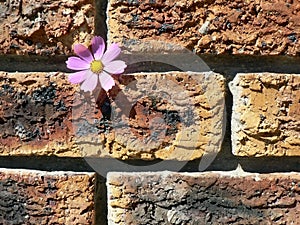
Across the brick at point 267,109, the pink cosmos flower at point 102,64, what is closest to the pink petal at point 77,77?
the pink cosmos flower at point 102,64

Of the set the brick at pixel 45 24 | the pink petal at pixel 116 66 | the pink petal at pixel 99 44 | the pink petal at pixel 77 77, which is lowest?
the pink petal at pixel 77 77

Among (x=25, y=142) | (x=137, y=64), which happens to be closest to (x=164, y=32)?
(x=137, y=64)

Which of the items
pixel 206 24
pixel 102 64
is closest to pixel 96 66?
pixel 102 64

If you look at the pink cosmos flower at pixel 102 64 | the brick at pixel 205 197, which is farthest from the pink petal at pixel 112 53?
the brick at pixel 205 197

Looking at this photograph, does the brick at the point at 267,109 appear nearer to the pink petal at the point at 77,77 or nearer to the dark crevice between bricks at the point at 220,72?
the dark crevice between bricks at the point at 220,72

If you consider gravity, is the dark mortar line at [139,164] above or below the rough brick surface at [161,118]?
below

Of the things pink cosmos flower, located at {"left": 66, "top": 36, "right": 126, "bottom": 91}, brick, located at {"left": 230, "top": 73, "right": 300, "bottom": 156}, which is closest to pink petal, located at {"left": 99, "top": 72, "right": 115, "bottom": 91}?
pink cosmos flower, located at {"left": 66, "top": 36, "right": 126, "bottom": 91}
